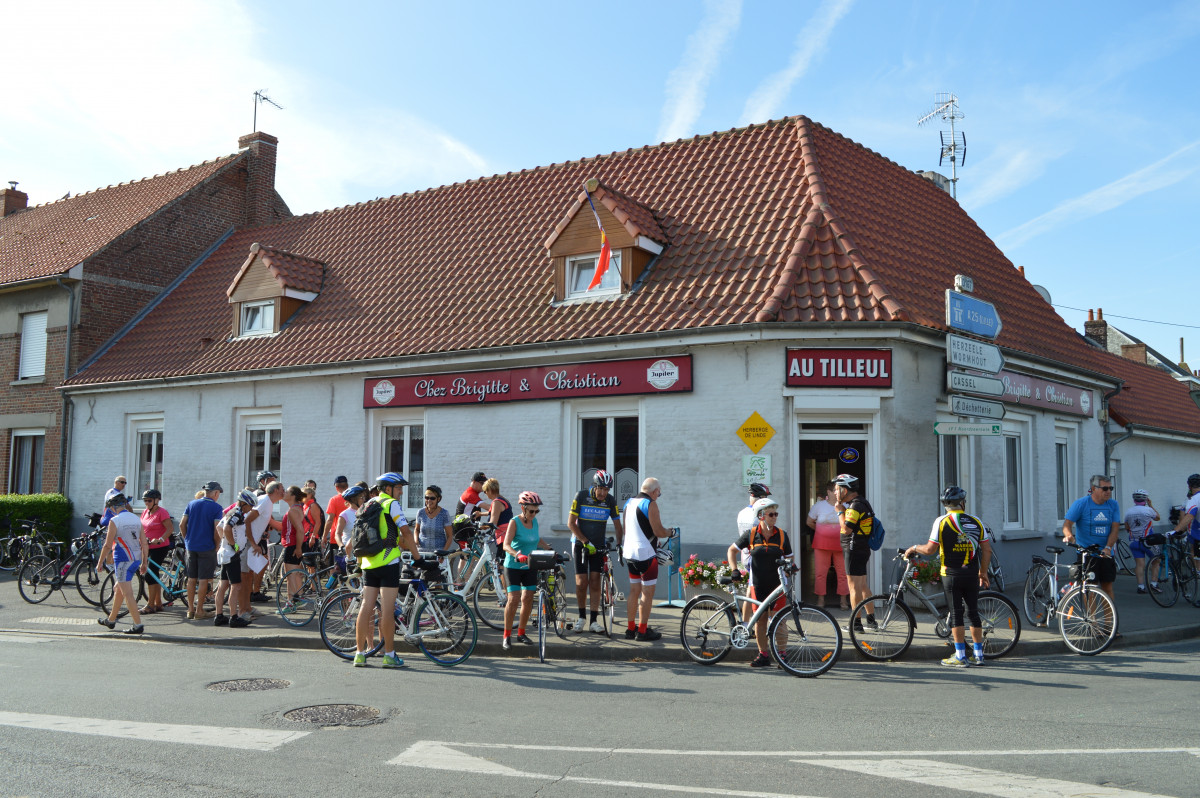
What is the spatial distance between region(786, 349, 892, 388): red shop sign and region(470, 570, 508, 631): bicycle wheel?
15.3 ft

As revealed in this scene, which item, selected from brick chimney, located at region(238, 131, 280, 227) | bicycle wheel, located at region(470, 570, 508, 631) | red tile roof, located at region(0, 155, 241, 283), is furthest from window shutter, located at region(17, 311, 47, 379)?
bicycle wheel, located at region(470, 570, 508, 631)

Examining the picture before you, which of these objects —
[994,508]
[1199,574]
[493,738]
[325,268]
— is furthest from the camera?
[325,268]

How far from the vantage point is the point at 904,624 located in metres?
9.54

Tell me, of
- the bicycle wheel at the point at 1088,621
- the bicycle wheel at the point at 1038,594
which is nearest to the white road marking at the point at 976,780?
the bicycle wheel at the point at 1088,621

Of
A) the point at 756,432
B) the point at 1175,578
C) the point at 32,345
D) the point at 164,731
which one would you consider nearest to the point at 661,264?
the point at 756,432

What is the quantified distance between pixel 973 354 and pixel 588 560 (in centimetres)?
592

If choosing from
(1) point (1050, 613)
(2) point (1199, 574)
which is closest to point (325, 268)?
(1) point (1050, 613)

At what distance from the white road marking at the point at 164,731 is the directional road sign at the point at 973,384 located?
→ 8.98m

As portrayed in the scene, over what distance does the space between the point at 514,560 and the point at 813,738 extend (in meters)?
4.42

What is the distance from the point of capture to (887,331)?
1209 centimetres

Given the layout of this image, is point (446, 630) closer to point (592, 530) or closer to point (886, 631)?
point (592, 530)

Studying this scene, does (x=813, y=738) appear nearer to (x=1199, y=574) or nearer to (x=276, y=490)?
(x=276, y=490)

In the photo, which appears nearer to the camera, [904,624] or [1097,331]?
[904,624]

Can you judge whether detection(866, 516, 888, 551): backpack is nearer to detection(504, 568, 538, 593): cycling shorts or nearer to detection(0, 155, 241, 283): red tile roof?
detection(504, 568, 538, 593): cycling shorts
